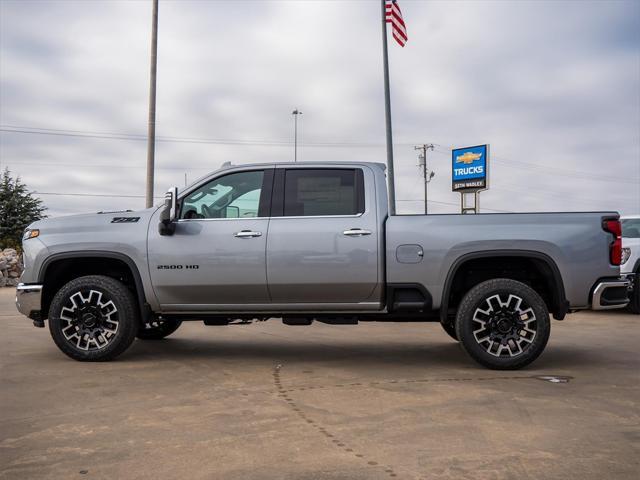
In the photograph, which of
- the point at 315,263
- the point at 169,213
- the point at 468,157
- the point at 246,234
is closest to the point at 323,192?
the point at 315,263

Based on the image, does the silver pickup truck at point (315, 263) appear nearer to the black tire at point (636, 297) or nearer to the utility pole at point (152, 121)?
the black tire at point (636, 297)

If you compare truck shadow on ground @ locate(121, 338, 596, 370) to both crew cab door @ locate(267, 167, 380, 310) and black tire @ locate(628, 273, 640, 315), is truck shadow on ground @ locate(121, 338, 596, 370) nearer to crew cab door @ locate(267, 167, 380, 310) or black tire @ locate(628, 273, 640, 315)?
crew cab door @ locate(267, 167, 380, 310)

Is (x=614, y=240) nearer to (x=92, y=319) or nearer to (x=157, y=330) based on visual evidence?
(x=92, y=319)

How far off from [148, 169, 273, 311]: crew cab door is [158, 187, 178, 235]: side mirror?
0.08 meters

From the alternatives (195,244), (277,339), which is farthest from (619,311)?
(195,244)

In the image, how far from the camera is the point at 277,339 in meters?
8.73

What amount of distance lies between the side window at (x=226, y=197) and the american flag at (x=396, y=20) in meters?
14.0

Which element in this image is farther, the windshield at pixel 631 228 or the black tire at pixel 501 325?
the windshield at pixel 631 228

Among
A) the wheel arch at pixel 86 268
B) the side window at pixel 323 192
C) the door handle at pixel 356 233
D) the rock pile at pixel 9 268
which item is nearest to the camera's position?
the door handle at pixel 356 233

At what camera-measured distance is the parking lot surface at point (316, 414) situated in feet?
11.3

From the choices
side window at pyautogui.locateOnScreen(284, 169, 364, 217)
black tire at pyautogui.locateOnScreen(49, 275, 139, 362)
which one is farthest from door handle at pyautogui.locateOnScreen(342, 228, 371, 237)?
black tire at pyautogui.locateOnScreen(49, 275, 139, 362)

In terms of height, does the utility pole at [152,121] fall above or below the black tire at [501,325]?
above

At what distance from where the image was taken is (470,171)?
32.0m

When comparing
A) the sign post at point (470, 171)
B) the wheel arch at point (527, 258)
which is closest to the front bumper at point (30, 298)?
the wheel arch at point (527, 258)
